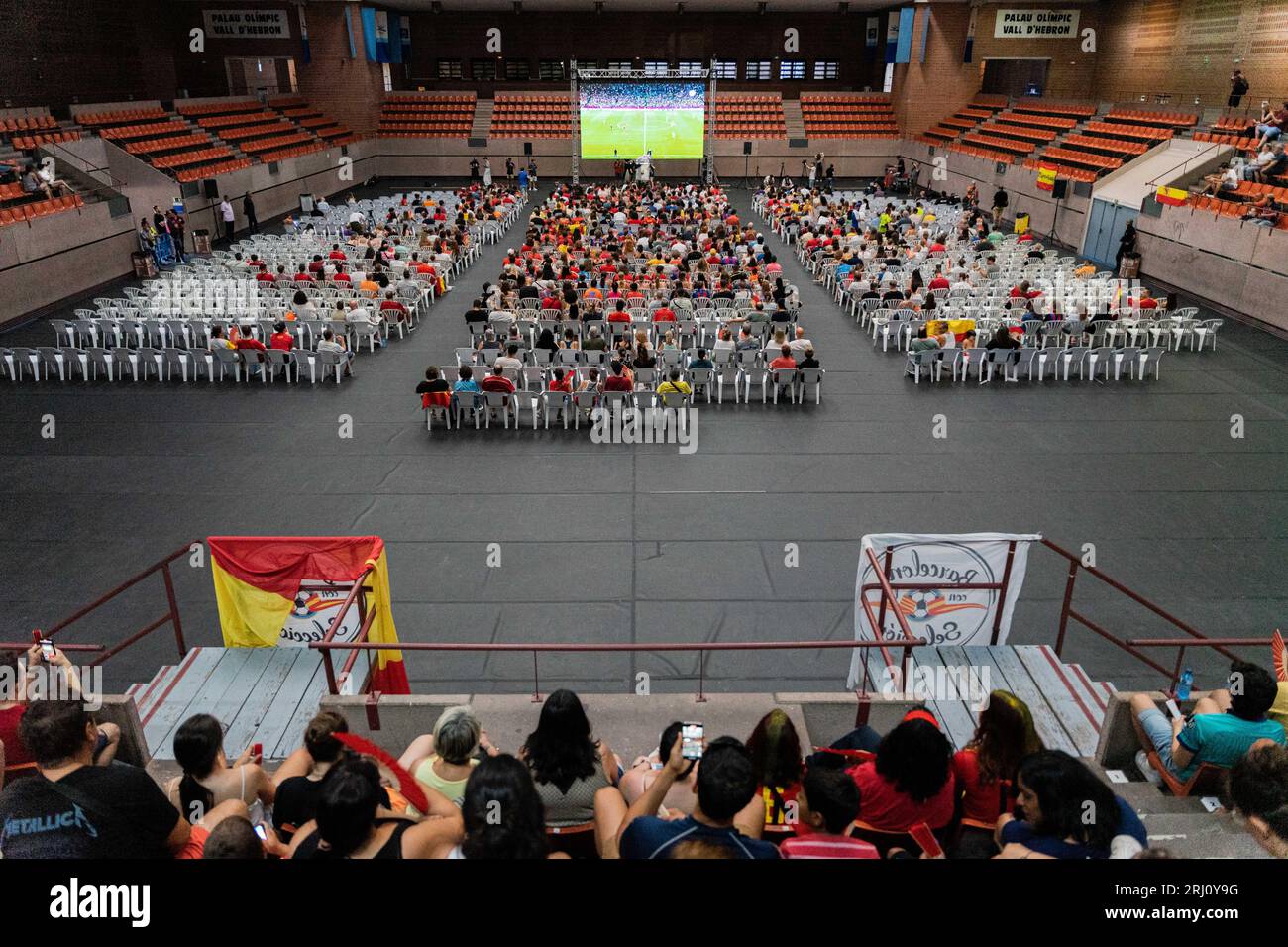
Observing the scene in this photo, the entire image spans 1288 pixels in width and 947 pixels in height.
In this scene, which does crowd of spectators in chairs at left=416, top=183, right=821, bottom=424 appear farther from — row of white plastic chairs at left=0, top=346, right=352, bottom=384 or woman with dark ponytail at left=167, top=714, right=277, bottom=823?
woman with dark ponytail at left=167, top=714, right=277, bottom=823

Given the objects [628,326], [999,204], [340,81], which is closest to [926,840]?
[628,326]

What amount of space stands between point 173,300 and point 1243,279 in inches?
949

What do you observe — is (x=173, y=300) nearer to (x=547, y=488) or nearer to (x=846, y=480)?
(x=547, y=488)

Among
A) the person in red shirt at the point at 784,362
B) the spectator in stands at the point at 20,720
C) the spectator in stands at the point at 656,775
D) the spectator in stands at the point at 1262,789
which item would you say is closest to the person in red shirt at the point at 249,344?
the person in red shirt at the point at 784,362

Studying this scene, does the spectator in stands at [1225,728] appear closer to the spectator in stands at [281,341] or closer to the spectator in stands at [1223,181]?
the spectator in stands at [281,341]

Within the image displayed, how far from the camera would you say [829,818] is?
140 inches

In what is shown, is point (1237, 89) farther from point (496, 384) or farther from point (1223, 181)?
point (496, 384)

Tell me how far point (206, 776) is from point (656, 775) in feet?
8.08

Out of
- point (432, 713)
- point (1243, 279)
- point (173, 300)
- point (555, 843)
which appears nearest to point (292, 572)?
point (432, 713)

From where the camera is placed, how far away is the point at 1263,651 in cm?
775

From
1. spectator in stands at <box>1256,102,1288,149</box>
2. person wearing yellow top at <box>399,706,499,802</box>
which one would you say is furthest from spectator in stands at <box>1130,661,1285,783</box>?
spectator in stands at <box>1256,102,1288,149</box>

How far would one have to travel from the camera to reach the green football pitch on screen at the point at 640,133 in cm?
3850

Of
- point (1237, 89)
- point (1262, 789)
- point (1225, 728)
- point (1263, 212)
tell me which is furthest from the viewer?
point (1237, 89)

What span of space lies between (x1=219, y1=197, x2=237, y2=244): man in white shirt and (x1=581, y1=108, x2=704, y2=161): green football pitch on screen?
18.0 metres
